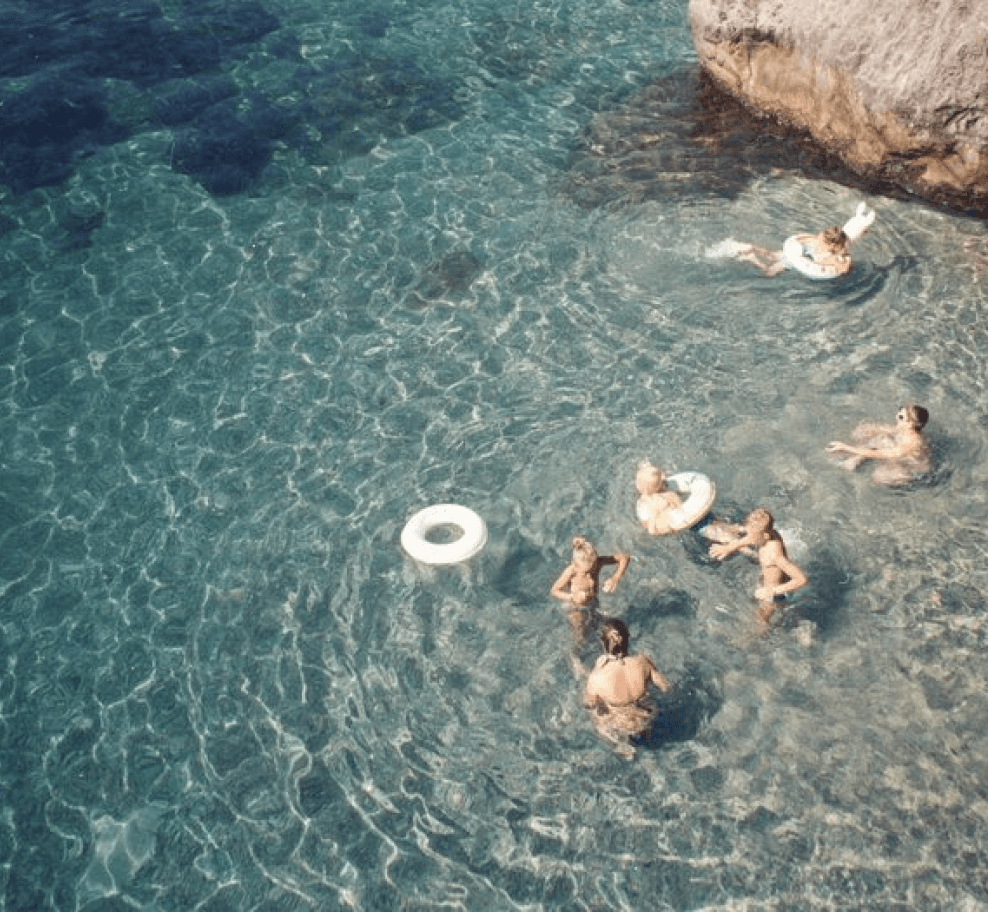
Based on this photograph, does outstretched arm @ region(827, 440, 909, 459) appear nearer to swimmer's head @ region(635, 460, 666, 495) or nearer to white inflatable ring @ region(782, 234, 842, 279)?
swimmer's head @ region(635, 460, 666, 495)

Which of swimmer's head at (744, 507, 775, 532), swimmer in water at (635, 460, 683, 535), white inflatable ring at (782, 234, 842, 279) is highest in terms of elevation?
swimmer's head at (744, 507, 775, 532)

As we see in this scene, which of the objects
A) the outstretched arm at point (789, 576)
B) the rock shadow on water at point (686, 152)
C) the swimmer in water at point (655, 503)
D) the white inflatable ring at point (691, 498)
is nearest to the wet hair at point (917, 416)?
the white inflatable ring at point (691, 498)

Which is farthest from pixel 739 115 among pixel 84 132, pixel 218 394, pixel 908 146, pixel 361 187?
pixel 84 132

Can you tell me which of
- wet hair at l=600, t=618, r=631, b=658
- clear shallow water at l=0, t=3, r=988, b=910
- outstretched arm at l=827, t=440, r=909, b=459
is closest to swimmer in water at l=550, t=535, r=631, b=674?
clear shallow water at l=0, t=3, r=988, b=910

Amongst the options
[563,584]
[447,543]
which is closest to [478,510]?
[447,543]

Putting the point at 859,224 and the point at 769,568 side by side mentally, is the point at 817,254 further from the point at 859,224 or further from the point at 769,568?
the point at 769,568

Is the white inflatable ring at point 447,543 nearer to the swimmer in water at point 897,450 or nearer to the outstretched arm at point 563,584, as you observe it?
the outstretched arm at point 563,584

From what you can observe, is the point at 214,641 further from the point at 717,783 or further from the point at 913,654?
the point at 913,654
